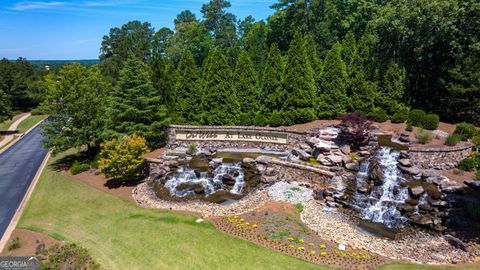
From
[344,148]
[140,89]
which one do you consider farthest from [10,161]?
[344,148]

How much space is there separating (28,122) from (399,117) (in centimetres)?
5363

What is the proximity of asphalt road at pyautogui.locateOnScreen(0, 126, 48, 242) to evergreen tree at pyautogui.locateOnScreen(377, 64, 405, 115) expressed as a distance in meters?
29.3

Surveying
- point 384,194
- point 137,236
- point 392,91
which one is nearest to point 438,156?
point 384,194

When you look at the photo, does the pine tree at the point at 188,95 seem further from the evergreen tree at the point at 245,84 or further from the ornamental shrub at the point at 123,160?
the ornamental shrub at the point at 123,160

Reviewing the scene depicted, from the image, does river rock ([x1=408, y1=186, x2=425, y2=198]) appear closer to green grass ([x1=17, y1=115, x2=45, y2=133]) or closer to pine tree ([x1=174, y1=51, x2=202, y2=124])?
pine tree ([x1=174, y1=51, x2=202, y2=124])

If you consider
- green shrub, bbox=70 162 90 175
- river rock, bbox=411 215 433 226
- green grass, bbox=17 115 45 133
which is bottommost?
river rock, bbox=411 215 433 226

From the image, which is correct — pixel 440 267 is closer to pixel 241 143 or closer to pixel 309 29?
pixel 241 143

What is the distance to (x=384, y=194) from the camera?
1762cm

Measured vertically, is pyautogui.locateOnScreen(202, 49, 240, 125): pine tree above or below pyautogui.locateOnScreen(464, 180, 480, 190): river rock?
above

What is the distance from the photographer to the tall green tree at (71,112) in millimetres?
24344

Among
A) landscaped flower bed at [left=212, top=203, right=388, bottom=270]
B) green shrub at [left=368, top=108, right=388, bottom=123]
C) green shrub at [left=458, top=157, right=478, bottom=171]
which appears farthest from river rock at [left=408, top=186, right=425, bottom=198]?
green shrub at [left=368, top=108, right=388, bottom=123]

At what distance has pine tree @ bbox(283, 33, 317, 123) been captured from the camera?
88.5 ft

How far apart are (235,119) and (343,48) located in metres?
15.8

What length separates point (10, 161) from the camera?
91.3 ft
